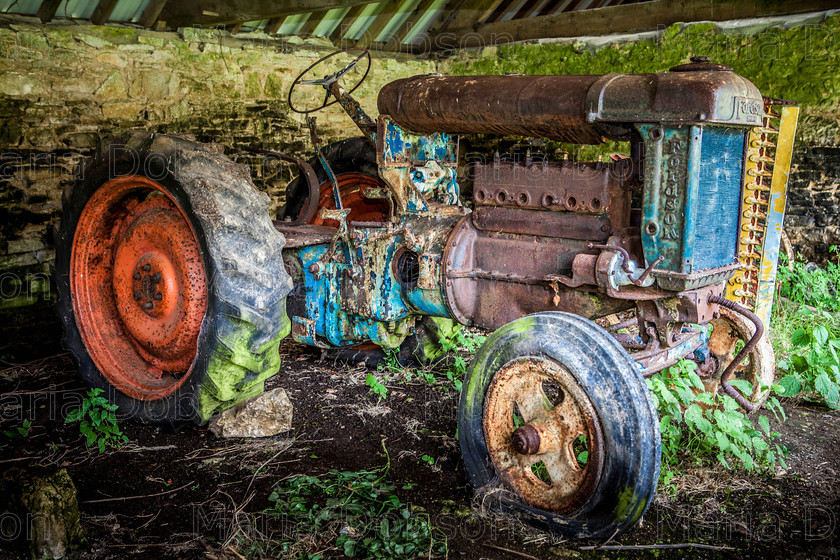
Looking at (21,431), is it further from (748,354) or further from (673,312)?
(748,354)

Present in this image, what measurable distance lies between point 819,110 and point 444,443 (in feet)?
15.3

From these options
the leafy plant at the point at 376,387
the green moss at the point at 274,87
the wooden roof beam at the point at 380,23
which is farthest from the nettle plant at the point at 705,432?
the wooden roof beam at the point at 380,23

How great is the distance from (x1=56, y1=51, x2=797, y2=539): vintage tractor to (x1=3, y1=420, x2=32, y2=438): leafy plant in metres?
0.32

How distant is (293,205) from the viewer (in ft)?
14.0

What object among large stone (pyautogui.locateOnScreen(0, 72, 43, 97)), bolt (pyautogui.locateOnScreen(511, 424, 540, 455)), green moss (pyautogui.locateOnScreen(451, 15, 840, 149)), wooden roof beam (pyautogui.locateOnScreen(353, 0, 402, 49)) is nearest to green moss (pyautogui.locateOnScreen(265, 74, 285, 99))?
wooden roof beam (pyautogui.locateOnScreen(353, 0, 402, 49))

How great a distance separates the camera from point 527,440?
2195 millimetres

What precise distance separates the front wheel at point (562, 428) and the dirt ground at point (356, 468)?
4.4 inches

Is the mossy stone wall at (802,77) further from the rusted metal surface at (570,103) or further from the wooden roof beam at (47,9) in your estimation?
the wooden roof beam at (47,9)

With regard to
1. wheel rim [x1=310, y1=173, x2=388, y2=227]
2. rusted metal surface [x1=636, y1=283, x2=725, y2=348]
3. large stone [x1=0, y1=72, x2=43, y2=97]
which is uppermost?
large stone [x1=0, y1=72, x2=43, y2=97]

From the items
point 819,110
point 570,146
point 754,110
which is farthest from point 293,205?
point 819,110

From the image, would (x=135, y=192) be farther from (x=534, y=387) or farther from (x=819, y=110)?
(x=819, y=110)

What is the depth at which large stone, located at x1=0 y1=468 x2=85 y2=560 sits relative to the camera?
202 centimetres

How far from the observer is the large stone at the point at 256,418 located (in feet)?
9.87

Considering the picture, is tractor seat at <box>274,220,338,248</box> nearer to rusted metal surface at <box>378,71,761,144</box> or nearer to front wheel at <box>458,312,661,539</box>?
rusted metal surface at <box>378,71,761,144</box>
